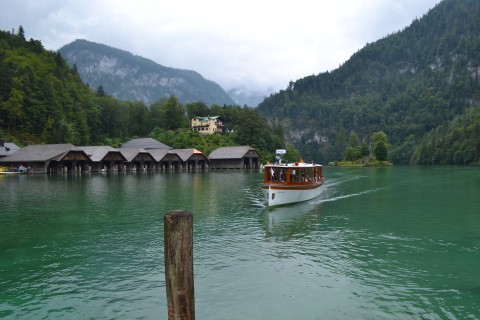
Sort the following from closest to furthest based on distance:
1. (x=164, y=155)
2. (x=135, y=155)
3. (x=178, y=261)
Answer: (x=178, y=261)
(x=135, y=155)
(x=164, y=155)

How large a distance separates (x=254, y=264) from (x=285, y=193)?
16.7 metres

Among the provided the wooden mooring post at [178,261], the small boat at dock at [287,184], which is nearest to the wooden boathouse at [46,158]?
the small boat at dock at [287,184]

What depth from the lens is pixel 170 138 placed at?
12606 centimetres

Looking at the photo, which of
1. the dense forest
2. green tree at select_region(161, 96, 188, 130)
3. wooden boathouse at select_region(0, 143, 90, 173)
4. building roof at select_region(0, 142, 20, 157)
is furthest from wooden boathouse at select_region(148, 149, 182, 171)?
green tree at select_region(161, 96, 188, 130)

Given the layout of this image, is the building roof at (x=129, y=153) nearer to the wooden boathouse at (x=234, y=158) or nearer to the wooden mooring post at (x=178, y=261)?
the wooden boathouse at (x=234, y=158)

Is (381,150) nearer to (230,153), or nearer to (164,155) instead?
(230,153)

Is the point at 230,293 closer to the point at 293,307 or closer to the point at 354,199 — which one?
the point at 293,307

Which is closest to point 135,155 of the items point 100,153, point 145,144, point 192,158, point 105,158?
point 105,158

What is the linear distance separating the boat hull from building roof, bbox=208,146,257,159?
7097cm

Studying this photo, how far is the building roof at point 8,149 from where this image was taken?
8183cm

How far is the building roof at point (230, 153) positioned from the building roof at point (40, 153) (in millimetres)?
39819

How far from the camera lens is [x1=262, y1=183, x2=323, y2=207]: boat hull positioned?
31.3 m

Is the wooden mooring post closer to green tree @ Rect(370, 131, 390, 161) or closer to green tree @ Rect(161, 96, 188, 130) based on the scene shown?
green tree @ Rect(161, 96, 188, 130)

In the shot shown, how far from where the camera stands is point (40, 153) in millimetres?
79188
